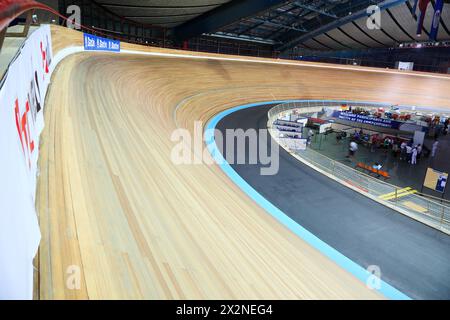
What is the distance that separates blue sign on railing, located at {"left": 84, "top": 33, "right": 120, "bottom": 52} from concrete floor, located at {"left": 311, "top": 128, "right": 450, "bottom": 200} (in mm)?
8046

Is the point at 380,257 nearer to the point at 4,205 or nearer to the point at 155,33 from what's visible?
the point at 4,205

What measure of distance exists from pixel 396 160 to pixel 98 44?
413 inches

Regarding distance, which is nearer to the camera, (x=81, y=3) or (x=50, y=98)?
(x=50, y=98)

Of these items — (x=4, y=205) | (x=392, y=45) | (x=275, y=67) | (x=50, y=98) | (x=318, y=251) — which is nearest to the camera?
(x=4, y=205)

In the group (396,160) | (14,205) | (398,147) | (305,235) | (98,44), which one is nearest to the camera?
(14,205)

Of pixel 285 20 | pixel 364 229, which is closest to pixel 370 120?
pixel 364 229

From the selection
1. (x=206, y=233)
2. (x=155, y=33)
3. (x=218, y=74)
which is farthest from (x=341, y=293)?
(x=155, y=33)

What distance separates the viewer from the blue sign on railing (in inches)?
285

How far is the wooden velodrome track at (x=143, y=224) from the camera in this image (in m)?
1.50

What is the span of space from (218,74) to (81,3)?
917cm

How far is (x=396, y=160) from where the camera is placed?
11.2 m

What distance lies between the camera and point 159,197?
237 centimetres

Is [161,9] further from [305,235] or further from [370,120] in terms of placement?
[305,235]

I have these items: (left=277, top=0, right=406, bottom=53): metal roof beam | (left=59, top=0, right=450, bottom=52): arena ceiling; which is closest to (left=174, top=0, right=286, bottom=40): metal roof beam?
(left=59, top=0, right=450, bottom=52): arena ceiling
